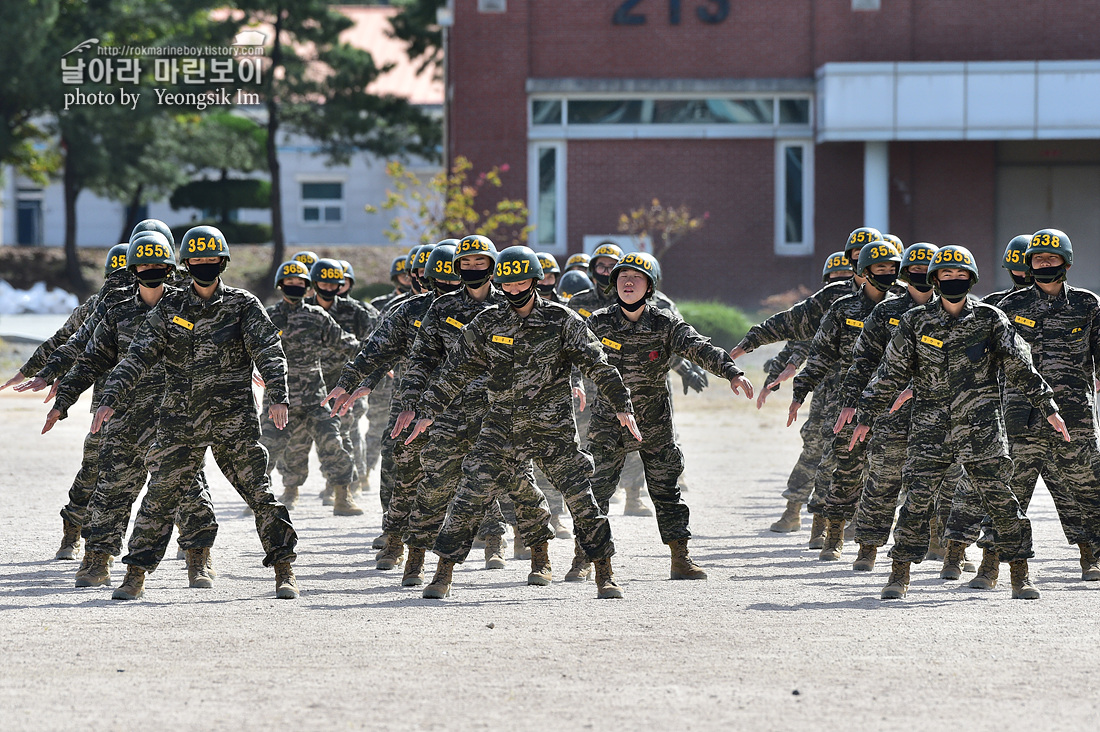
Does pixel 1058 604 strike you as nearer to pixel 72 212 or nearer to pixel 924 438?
pixel 924 438

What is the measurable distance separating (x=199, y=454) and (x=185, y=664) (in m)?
2.11

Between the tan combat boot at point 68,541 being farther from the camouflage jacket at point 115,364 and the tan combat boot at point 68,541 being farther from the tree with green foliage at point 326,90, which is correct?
the tree with green foliage at point 326,90

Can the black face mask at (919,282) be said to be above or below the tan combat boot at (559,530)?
above

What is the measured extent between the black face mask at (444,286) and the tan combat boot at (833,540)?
3250 millimetres

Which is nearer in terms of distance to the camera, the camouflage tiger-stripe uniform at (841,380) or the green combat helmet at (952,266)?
the green combat helmet at (952,266)

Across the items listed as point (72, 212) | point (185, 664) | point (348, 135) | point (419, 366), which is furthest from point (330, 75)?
point (185, 664)

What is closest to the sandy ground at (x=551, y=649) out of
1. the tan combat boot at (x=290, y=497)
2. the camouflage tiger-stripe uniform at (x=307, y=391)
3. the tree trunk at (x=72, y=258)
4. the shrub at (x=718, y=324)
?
the camouflage tiger-stripe uniform at (x=307, y=391)

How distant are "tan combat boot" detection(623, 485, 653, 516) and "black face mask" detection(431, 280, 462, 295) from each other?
401 cm

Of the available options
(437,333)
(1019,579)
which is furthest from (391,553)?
(1019,579)

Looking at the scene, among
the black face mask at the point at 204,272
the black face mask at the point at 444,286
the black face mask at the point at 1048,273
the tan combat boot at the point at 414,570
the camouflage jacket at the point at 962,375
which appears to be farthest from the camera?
the black face mask at the point at 444,286

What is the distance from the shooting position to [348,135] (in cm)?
4134

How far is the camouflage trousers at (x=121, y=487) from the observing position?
9609mm

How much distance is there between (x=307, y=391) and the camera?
13.8m

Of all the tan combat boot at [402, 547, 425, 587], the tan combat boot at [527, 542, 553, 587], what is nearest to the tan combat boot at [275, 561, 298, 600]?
the tan combat boot at [402, 547, 425, 587]
